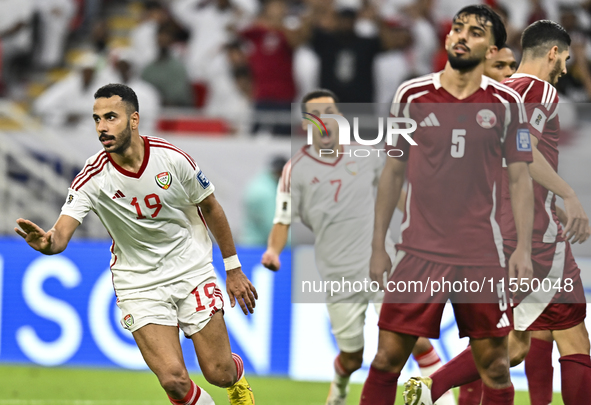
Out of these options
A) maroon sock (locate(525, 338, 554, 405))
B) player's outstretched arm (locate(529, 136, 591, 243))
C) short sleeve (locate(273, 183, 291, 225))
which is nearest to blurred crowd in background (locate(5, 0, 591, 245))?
short sleeve (locate(273, 183, 291, 225))

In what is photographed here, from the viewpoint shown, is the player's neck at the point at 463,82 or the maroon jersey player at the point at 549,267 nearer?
the player's neck at the point at 463,82

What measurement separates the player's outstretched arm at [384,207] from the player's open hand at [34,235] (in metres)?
1.83

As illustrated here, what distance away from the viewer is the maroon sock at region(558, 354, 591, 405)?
17.5 ft

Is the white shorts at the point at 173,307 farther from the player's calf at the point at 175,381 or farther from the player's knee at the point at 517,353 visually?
the player's knee at the point at 517,353

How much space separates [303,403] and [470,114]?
3666mm

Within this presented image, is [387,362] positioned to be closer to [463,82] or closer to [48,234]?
[463,82]

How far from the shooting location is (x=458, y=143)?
484cm

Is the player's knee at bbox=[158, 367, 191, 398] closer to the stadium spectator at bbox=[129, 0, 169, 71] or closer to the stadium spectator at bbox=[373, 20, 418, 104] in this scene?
the stadium spectator at bbox=[373, 20, 418, 104]

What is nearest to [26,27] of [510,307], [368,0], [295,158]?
[368,0]

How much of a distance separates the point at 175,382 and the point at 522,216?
87.3 inches

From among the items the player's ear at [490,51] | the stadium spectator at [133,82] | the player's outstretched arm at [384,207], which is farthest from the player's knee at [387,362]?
the stadium spectator at [133,82]

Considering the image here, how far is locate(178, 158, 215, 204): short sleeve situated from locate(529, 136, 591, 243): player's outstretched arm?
1957 mm

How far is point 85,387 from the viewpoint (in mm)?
8031

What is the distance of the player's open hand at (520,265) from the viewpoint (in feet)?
15.8
